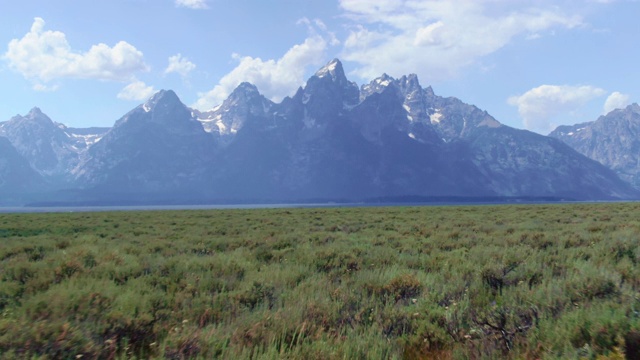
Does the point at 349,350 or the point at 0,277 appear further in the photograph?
the point at 0,277

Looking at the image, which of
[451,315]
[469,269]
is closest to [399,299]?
[451,315]

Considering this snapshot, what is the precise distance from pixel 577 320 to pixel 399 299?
2790 mm

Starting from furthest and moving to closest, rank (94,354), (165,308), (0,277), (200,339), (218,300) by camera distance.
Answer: (0,277)
(218,300)
(165,308)
(200,339)
(94,354)

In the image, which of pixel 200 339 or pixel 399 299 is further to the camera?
pixel 399 299

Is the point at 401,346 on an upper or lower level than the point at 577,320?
lower

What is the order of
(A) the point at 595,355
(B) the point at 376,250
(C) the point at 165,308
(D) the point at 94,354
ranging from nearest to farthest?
(A) the point at 595,355, (D) the point at 94,354, (C) the point at 165,308, (B) the point at 376,250

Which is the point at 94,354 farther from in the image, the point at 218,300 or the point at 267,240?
the point at 267,240

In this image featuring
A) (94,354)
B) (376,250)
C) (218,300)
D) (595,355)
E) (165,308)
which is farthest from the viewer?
(376,250)

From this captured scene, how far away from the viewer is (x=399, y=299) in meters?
6.93

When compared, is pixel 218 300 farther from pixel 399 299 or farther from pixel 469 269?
pixel 469 269

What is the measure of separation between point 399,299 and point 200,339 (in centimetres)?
365

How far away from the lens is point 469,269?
29.1 feet

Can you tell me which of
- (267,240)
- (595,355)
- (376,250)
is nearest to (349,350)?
(595,355)

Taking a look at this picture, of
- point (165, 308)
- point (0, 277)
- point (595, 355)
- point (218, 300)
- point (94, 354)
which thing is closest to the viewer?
point (595, 355)
